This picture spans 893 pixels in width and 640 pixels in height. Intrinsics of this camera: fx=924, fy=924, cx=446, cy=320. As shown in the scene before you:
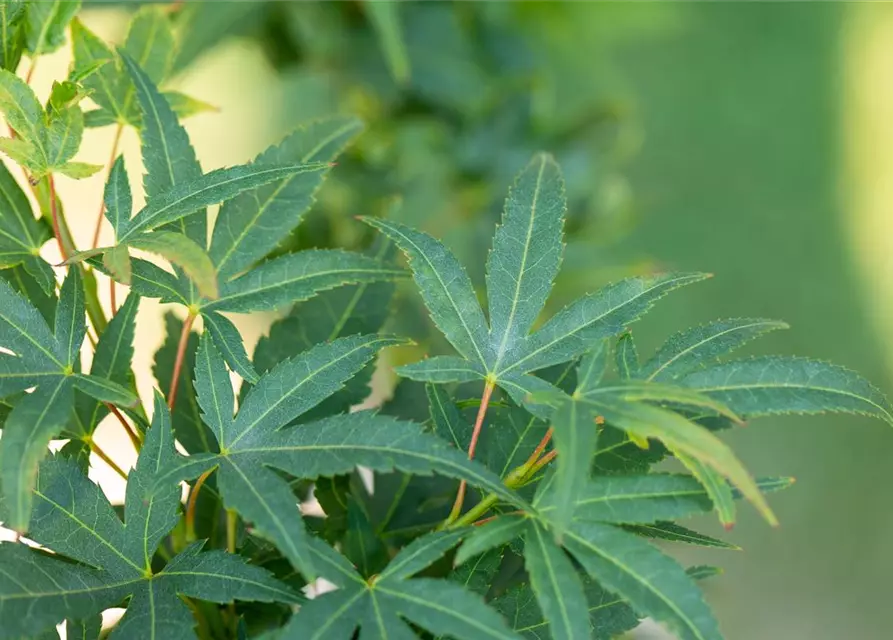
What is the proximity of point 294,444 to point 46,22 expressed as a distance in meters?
0.29

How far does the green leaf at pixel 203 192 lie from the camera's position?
1.51ft

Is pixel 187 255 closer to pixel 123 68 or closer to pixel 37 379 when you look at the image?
pixel 37 379

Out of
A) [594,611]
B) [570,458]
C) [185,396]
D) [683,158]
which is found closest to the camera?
[570,458]

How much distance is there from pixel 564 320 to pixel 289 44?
828mm

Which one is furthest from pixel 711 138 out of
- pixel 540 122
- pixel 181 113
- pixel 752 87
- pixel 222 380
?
pixel 222 380

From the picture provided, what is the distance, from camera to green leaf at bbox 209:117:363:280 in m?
0.54

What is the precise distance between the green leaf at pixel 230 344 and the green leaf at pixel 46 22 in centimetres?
18

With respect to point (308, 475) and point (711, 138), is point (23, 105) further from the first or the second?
point (711, 138)

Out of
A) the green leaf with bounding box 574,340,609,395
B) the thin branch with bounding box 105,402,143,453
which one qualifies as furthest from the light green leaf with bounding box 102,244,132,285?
the green leaf with bounding box 574,340,609,395

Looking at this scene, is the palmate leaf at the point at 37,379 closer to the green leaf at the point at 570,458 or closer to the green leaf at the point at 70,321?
the green leaf at the point at 70,321

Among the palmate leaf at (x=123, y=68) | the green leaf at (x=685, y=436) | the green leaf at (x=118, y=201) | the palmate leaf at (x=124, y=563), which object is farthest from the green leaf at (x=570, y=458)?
the palmate leaf at (x=123, y=68)

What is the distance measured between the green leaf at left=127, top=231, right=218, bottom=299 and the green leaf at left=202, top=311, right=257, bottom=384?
0.07 m

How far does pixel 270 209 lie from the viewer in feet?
1.82

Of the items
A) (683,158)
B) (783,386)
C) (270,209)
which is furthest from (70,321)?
(683,158)
